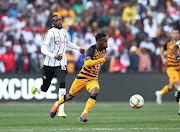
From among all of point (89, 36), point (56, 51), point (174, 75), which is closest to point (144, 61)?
point (89, 36)

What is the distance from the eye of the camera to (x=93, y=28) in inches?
890

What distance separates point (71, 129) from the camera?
9047mm

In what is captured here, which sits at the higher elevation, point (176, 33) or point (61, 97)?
point (176, 33)

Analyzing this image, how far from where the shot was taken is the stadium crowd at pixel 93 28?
2055 cm

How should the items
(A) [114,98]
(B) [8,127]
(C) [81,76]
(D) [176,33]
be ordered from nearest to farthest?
(B) [8,127] → (C) [81,76] → (D) [176,33] → (A) [114,98]

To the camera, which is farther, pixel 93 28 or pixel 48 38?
pixel 93 28

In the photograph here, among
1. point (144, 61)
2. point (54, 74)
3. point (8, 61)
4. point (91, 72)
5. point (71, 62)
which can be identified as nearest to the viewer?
point (91, 72)

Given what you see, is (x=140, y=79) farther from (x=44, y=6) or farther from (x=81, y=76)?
(x=81, y=76)

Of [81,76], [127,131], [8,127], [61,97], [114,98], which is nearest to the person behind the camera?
[127,131]

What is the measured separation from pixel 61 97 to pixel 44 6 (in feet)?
42.1

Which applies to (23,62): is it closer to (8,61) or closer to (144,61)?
(8,61)

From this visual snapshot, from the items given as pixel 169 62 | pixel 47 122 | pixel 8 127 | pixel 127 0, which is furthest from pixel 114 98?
pixel 8 127

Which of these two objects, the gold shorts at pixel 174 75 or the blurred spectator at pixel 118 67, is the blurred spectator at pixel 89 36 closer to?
the blurred spectator at pixel 118 67

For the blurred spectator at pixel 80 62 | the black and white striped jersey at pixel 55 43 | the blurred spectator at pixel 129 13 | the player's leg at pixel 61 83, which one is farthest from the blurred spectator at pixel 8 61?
the player's leg at pixel 61 83
